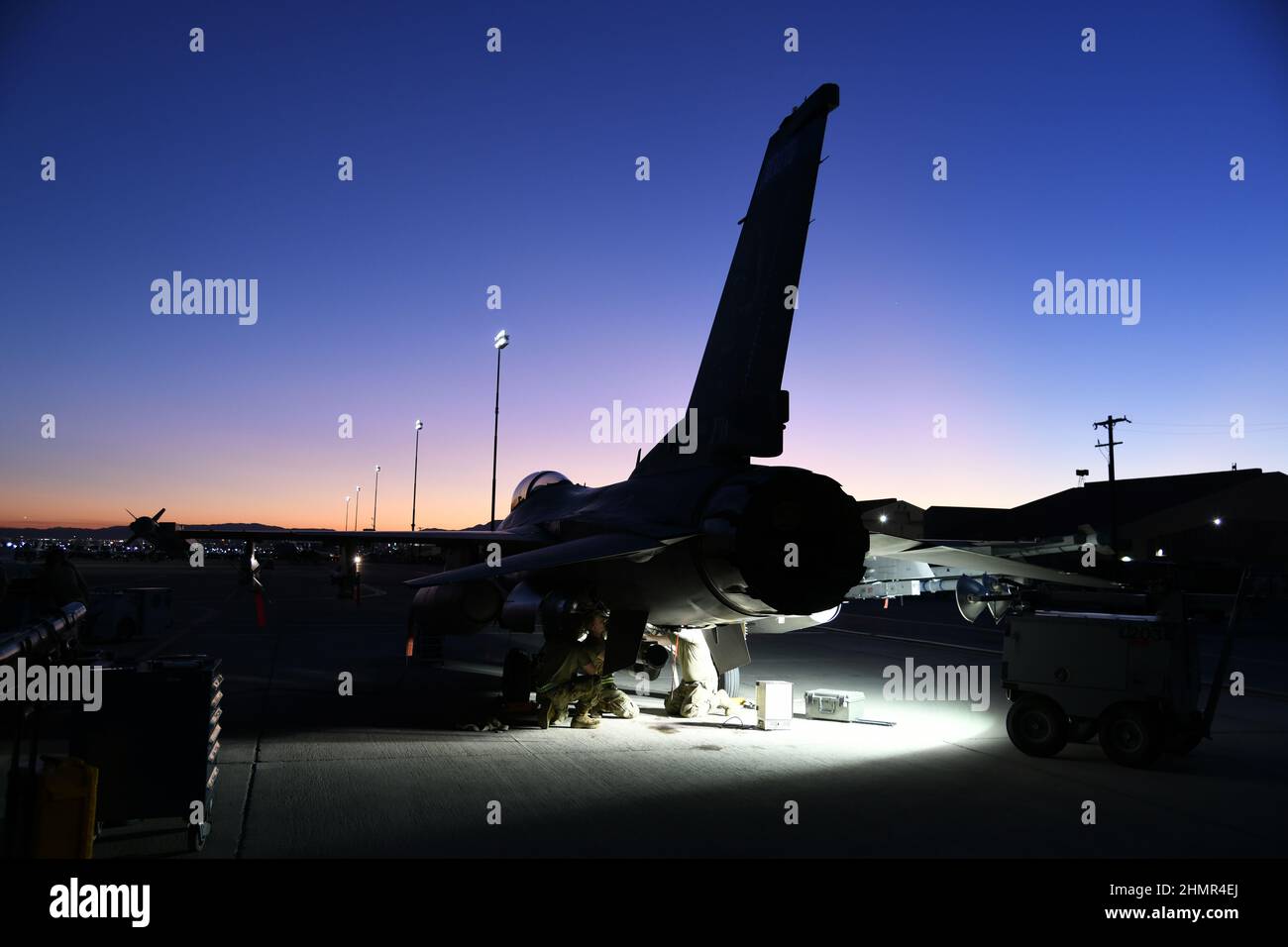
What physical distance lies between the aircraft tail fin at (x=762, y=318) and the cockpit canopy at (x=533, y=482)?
3.73 metres

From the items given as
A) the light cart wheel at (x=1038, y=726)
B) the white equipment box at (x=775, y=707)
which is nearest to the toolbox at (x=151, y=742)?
the white equipment box at (x=775, y=707)

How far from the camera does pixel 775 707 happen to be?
9203 mm

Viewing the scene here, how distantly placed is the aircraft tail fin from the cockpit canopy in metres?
3.73

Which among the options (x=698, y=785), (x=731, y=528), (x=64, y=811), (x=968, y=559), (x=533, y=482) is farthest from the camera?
(x=533, y=482)

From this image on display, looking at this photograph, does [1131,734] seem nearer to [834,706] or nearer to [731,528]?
[834,706]

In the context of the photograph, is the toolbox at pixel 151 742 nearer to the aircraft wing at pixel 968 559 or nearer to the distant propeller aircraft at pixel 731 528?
the distant propeller aircraft at pixel 731 528

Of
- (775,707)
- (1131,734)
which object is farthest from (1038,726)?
(775,707)

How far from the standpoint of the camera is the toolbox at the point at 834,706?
957 centimetres

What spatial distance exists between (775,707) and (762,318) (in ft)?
14.1

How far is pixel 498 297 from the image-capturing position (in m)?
13.0
